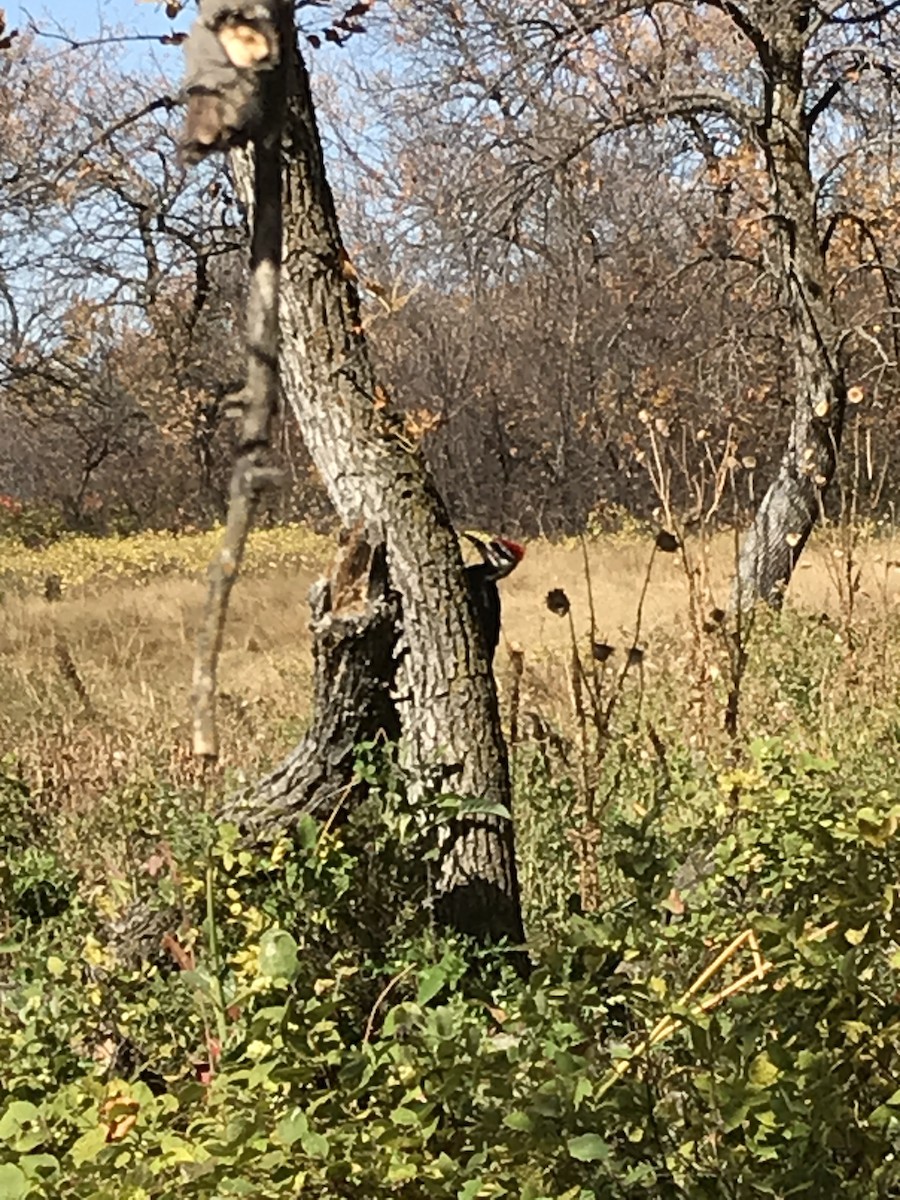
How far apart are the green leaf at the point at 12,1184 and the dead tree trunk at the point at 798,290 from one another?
6957 millimetres

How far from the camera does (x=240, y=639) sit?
9992 millimetres

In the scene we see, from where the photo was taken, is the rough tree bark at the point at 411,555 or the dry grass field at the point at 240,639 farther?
the dry grass field at the point at 240,639

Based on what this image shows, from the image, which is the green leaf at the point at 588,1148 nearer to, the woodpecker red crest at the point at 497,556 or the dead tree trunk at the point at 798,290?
the woodpecker red crest at the point at 497,556

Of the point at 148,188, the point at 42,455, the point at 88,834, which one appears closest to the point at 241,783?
the point at 88,834

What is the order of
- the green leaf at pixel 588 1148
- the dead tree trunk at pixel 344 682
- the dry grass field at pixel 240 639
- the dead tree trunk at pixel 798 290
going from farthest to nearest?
the dead tree trunk at pixel 798 290 → the dry grass field at pixel 240 639 → the dead tree trunk at pixel 344 682 → the green leaf at pixel 588 1148

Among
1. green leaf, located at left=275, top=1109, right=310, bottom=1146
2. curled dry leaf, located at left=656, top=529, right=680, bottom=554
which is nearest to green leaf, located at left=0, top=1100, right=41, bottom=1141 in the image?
green leaf, located at left=275, top=1109, right=310, bottom=1146

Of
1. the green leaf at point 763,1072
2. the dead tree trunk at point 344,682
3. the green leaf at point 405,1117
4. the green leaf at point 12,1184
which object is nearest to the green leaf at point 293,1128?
the green leaf at point 405,1117

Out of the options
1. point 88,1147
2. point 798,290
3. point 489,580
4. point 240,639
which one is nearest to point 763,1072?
point 88,1147

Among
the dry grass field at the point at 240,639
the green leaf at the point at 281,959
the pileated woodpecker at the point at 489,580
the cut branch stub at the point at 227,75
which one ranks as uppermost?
the cut branch stub at the point at 227,75

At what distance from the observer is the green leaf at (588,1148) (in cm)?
159

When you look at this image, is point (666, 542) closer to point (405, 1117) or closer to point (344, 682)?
point (344, 682)

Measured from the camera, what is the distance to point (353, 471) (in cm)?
363

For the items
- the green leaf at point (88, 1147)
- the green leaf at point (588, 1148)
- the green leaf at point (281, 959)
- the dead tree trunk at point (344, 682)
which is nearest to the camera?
the green leaf at point (588, 1148)

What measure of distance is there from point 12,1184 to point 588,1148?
62 centimetres
